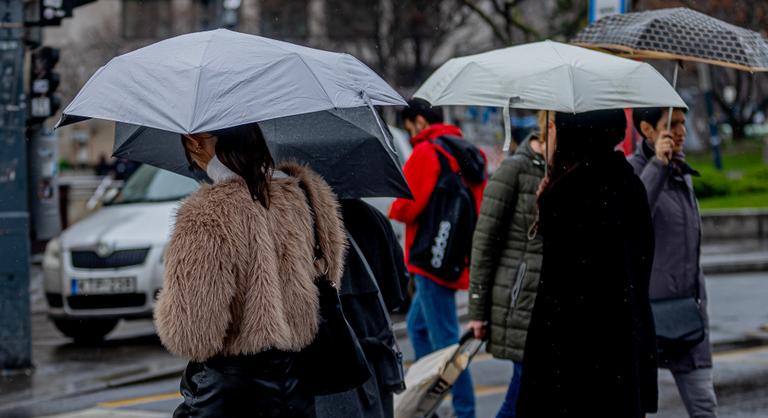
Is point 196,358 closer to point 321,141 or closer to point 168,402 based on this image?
point 321,141

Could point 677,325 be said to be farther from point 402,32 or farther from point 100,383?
point 402,32

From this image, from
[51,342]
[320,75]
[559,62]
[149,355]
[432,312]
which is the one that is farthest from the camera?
[51,342]

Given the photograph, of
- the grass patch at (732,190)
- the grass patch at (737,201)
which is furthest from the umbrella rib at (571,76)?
the grass patch at (737,201)

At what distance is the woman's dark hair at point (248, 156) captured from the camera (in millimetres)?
3584

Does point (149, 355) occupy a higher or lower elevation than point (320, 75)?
lower

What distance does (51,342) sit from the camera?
11.5 meters

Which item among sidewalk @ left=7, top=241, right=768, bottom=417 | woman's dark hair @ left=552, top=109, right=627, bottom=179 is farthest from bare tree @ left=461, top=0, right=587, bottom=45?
woman's dark hair @ left=552, top=109, right=627, bottom=179

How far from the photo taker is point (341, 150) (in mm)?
4477

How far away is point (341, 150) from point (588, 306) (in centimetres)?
108

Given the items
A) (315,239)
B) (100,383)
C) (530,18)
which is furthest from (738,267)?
(530,18)

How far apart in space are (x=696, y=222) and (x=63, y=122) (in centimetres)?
328

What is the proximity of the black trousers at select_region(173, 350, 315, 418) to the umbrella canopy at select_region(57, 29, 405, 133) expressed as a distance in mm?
688

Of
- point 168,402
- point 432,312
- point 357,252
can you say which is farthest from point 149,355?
point 357,252

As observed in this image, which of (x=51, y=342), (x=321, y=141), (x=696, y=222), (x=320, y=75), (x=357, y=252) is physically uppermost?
(x=320, y=75)
